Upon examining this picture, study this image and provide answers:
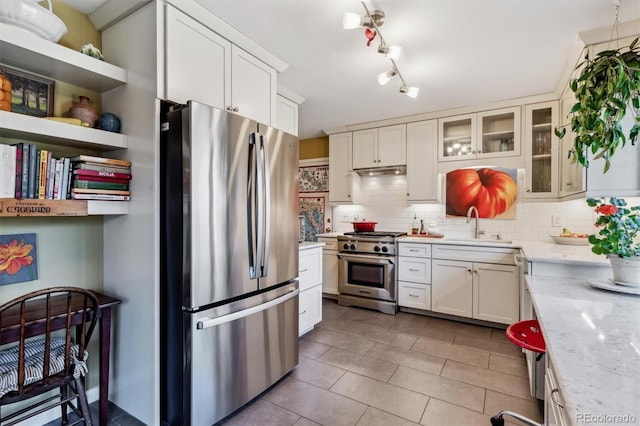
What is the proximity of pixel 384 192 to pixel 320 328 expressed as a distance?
2199 mm

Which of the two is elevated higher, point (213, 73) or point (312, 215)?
point (213, 73)

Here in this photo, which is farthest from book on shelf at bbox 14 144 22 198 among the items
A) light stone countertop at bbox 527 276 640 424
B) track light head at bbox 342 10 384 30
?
light stone countertop at bbox 527 276 640 424

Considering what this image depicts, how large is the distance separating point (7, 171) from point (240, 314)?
1.38 m

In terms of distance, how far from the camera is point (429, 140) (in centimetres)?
388

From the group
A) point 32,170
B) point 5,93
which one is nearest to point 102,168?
point 32,170

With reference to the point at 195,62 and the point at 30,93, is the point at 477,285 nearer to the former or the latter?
the point at 195,62

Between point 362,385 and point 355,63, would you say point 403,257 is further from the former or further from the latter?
point 355,63

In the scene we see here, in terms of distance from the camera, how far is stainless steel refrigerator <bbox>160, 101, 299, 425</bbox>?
163 centimetres

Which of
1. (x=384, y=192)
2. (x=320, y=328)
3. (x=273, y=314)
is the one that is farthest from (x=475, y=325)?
(x=273, y=314)

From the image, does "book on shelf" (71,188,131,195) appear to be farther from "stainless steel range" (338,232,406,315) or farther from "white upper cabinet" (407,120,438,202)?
"white upper cabinet" (407,120,438,202)

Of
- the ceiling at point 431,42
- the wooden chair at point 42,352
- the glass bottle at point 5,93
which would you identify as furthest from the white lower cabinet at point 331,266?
the glass bottle at point 5,93

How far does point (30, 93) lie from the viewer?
1.74 m

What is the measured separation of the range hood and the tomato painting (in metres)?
0.62

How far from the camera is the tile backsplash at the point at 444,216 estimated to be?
10.9ft
